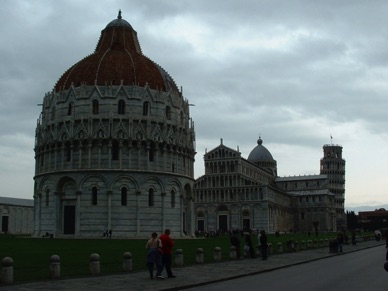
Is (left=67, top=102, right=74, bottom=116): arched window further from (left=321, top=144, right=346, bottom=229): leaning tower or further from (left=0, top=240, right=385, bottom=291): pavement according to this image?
(left=321, top=144, right=346, bottom=229): leaning tower

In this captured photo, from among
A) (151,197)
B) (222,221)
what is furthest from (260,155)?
(151,197)

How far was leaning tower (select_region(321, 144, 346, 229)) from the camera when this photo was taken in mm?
159625

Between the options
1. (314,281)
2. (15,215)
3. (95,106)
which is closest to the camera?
(314,281)

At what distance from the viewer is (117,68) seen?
6291cm

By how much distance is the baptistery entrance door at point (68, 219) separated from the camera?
58656 millimetres

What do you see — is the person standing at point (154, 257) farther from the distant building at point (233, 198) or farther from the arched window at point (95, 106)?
the distant building at point (233, 198)

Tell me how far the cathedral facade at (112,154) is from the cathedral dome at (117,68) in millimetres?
143

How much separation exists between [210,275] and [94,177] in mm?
40105

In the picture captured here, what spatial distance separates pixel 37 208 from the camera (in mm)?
62625

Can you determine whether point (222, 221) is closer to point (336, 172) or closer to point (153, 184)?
point (153, 184)

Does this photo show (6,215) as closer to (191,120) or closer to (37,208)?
(37,208)

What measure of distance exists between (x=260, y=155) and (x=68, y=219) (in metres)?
97.2

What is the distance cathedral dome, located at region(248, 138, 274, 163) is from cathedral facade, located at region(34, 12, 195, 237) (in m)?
86.3

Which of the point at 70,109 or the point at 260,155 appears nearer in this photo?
the point at 70,109
